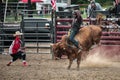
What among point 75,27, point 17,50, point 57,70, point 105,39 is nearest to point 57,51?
point 57,70

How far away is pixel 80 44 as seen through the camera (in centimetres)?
1538

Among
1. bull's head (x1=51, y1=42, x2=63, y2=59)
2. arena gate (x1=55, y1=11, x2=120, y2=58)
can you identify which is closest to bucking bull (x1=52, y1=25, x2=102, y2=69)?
bull's head (x1=51, y1=42, x2=63, y2=59)

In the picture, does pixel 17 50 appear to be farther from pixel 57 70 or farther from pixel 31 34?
pixel 31 34

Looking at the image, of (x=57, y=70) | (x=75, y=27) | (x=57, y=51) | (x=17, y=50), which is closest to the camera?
(x=57, y=70)

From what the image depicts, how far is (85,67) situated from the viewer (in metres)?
15.6

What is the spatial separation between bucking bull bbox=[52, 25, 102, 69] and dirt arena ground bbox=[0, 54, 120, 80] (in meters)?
0.43

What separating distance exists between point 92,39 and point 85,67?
3.64 ft

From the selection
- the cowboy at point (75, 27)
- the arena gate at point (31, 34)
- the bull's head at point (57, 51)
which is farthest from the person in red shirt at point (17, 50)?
the arena gate at point (31, 34)

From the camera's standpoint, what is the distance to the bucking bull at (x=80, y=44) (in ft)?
49.2

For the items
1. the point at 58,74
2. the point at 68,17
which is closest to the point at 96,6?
the point at 68,17

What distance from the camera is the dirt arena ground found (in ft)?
41.1

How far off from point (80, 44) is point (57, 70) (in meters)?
1.42

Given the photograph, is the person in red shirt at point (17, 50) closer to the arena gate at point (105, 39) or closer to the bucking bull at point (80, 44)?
the bucking bull at point (80, 44)

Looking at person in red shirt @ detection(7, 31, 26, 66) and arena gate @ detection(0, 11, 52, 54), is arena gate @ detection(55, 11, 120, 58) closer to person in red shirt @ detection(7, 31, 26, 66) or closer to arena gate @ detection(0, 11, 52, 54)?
arena gate @ detection(0, 11, 52, 54)
